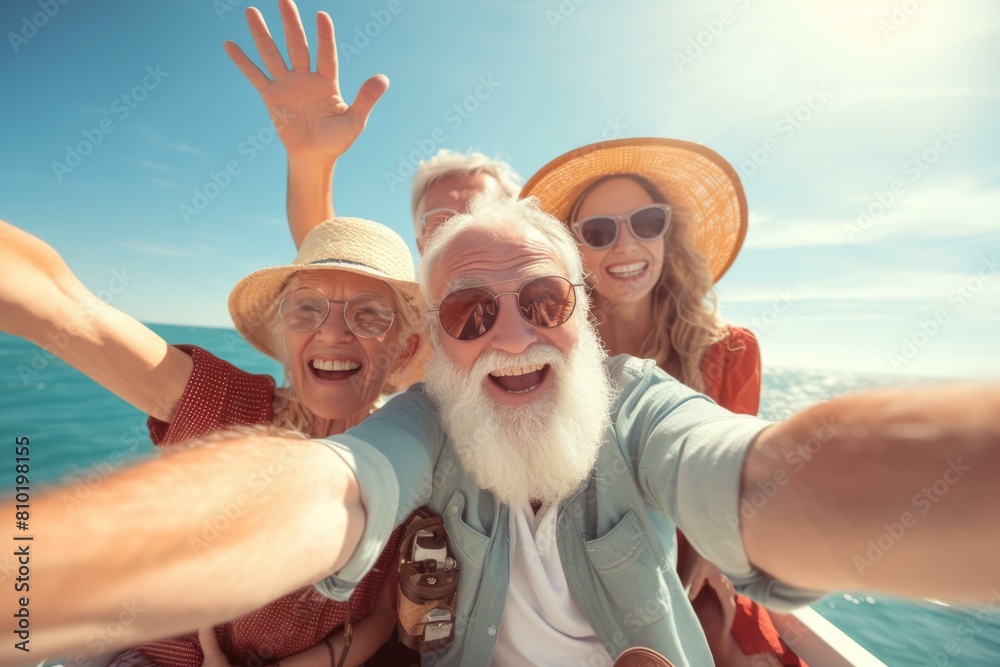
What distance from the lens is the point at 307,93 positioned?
2979 millimetres

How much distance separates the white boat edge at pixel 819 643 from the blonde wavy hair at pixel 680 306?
5.40ft

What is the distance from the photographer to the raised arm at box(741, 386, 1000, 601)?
651 millimetres

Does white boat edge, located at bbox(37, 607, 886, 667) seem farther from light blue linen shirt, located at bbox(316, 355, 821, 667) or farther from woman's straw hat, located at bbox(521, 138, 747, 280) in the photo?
woman's straw hat, located at bbox(521, 138, 747, 280)

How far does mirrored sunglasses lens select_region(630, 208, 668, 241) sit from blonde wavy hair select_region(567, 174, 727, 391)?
0.20m

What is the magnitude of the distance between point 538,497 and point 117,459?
1.39 m

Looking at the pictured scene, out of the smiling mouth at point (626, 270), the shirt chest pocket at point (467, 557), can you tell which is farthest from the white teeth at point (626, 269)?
the shirt chest pocket at point (467, 557)

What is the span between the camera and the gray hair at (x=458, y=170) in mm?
4160

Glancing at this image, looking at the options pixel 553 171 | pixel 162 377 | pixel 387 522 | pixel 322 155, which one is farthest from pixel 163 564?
pixel 553 171

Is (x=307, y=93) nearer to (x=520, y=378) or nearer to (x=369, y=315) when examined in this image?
(x=369, y=315)

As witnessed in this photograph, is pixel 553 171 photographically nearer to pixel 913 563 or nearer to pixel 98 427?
pixel 913 563
